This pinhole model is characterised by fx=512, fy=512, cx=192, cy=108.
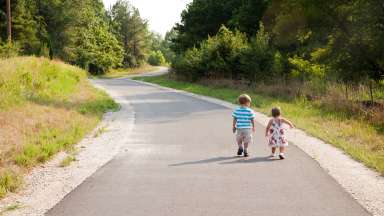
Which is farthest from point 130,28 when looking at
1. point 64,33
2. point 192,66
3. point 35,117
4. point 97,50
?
point 35,117

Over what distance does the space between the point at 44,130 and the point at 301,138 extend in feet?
22.5

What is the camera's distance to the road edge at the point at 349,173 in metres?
7.22

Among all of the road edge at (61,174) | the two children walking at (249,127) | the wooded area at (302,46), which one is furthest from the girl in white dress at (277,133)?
the wooded area at (302,46)

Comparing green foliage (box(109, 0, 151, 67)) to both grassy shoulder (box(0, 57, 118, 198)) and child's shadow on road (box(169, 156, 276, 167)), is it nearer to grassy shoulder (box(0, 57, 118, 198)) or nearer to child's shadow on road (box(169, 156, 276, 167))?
grassy shoulder (box(0, 57, 118, 198))

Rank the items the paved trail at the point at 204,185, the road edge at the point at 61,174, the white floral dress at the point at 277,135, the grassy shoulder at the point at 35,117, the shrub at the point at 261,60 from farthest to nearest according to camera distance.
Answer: the shrub at the point at 261,60 → the white floral dress at the point at 277,135 → the grassy shoulder at the point at 35,117 → the road edge at the point at 61,174 → the paved trail at the point at 204,185

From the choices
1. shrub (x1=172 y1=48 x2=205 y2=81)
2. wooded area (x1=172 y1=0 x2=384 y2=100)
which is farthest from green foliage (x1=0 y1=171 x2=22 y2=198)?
shrub (x1=172 y1=48 x2=205 y2=81)

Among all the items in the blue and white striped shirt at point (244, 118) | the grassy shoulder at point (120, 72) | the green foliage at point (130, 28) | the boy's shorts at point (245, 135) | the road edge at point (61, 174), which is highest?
the green foliage at point (130, 28)

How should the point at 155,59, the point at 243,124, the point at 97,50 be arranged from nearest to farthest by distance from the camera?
the point at 243,124
the point at 97,50
the point at 155,59

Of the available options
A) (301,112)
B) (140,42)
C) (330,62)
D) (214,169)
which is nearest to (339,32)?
(330,62)

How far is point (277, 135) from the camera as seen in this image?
11.0m

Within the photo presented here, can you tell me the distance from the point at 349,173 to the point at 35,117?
9.64 m

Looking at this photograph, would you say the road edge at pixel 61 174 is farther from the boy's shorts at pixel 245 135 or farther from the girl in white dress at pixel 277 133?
the girl in white dress at pixel 277 133

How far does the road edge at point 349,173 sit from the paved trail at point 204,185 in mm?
196

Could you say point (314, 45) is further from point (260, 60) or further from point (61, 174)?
point (61, 174)
